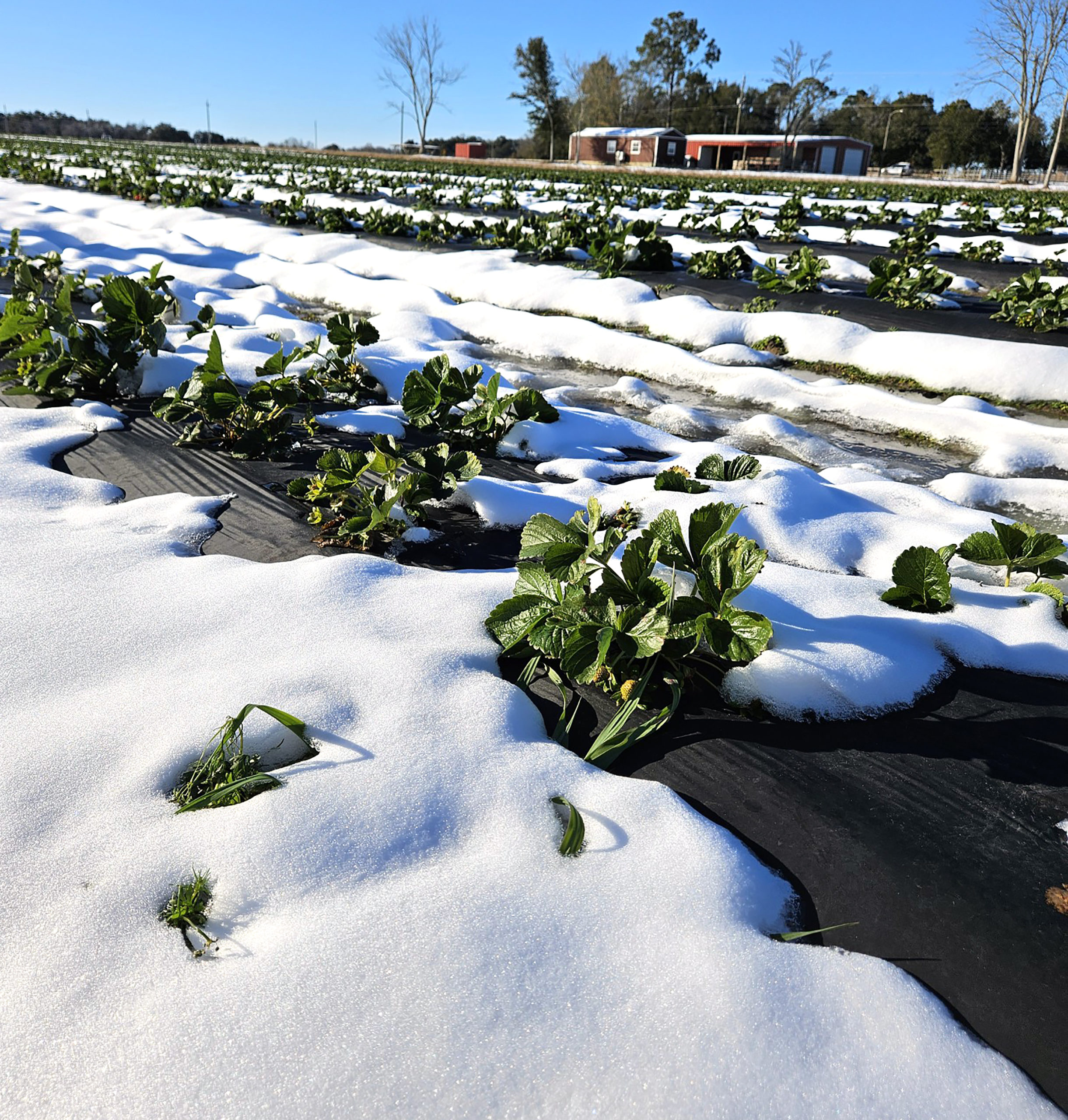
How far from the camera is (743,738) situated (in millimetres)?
1996

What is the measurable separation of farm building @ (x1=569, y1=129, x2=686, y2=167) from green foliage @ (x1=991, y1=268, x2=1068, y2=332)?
43.4 meters

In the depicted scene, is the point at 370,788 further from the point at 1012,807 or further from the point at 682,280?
the point at 682,280

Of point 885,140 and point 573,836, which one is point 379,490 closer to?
point 573,836

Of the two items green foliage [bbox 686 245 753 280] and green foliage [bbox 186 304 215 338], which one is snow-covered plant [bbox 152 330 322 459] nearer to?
green foliage [bbox 186 304 215 338]

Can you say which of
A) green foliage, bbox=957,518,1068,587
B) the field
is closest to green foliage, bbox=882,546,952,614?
the field

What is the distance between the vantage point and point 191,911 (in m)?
1.41

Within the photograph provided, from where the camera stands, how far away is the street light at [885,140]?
4916 cm

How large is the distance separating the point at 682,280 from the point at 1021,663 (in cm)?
741

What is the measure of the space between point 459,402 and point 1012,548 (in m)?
2.40

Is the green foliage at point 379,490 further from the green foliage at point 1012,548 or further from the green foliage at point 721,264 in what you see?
the green foliage at point 721,264

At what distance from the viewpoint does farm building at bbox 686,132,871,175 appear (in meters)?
46.6

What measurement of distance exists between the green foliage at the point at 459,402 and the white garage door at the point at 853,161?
54137 mm

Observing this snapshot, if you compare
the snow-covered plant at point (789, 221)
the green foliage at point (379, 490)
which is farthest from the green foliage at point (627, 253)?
the green foliage at point (379, 490)

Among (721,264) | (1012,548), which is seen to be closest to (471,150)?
(721,264)
